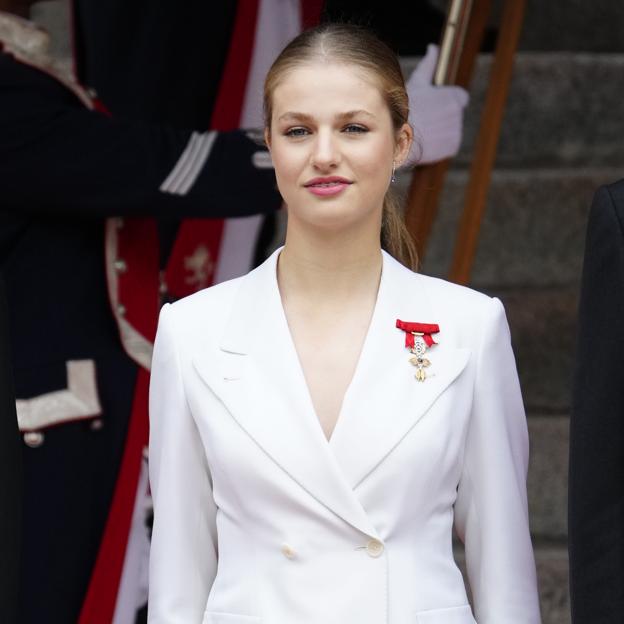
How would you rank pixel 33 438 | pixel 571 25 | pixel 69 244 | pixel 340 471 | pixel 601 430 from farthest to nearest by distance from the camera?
pixel 571 25
pixel 69 244
pixel 33 438
pixel 340 471
pixel 601 430

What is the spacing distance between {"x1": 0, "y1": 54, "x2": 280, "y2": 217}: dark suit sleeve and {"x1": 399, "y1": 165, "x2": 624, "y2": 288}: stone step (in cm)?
123

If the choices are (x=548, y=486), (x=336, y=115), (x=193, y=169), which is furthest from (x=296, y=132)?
(x=548, y=486)

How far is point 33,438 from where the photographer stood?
3.32 metres

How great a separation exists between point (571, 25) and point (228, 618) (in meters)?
3.16

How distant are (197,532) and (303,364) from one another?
0.90 ft

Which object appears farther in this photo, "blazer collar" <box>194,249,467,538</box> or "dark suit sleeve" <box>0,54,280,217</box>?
"dark suit sleeve" <box>0,54,280,217</box>

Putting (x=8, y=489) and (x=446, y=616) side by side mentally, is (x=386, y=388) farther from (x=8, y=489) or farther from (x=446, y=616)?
(x=8, y=489)

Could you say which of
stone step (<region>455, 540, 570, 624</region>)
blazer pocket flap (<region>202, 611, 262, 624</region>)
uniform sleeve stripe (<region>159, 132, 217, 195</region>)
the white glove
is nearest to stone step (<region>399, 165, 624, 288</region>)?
stone step (<region>455, 540, 570, 624</region>)

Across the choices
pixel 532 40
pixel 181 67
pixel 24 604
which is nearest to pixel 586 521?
pixel 24 604

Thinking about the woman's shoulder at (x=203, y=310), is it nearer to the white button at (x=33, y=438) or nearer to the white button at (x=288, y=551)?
the white button at (x=288, y=551)

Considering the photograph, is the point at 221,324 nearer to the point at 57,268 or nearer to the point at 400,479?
the point at 400,479

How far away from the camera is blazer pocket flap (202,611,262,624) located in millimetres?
2283

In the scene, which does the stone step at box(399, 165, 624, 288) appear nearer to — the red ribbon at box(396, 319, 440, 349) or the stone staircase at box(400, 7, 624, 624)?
the stone staircase at box(400, 7, 624, 624)

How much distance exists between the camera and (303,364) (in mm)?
2373
